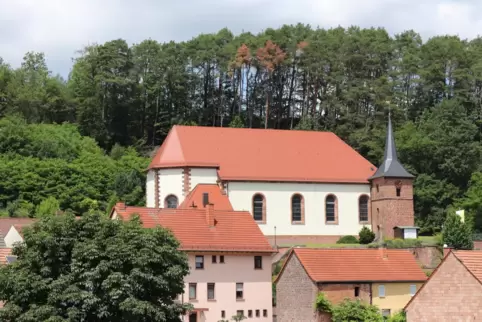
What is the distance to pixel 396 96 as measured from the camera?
8756 cm

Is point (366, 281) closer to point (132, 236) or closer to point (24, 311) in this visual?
point (132, 236)

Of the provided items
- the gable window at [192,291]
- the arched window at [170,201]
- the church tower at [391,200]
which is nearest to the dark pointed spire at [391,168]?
the church tower at [391,200]

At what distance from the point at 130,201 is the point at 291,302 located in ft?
104

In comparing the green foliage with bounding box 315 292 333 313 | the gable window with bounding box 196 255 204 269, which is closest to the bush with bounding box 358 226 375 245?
the gable window with bounding box 196 255 204 269

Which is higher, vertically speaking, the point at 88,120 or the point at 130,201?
the point at 88,120

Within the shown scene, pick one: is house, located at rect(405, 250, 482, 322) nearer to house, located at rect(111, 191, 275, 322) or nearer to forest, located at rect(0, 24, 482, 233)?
house, located at rect(111, 191, 275, 322)

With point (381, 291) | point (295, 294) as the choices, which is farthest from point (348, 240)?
point (295, 294)

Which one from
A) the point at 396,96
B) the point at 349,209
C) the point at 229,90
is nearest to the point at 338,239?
the point at 349,209

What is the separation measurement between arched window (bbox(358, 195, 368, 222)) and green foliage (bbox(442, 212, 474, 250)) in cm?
832

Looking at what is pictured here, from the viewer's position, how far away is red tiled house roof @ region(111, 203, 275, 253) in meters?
50.0

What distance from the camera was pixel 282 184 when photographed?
2633 inches

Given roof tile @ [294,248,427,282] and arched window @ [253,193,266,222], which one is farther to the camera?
arched window @ [253,193,266,222]

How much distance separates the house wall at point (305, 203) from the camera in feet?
216

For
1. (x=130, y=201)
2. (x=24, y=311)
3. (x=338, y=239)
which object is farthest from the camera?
(x=130, y=201)
